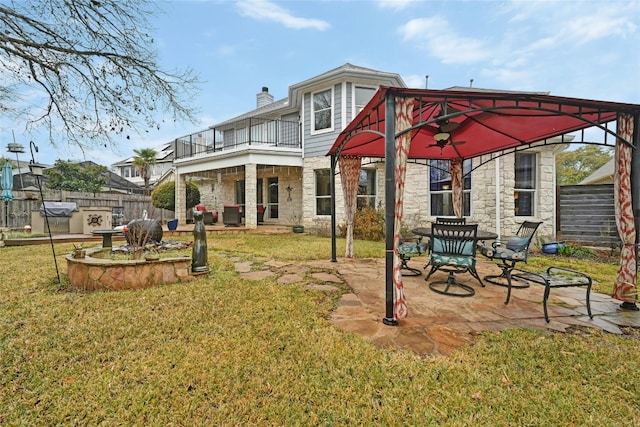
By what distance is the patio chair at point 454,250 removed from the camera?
4.00 meters

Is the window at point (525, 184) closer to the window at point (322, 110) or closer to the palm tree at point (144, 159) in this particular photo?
the window at point (322, 110)

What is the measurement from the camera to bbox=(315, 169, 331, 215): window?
36.2 ft

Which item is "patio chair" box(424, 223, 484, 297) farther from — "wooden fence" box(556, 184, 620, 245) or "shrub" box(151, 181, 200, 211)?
"shrub" box(151, 181, 200, 211)

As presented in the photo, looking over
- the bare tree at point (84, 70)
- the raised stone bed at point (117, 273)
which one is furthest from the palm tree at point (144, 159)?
the raised stone bed at point (117, 273)

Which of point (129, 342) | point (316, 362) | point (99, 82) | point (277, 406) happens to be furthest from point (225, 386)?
point (99, 82)

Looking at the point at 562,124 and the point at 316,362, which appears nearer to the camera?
the point at 316,362

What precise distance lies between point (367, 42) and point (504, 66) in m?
6.39

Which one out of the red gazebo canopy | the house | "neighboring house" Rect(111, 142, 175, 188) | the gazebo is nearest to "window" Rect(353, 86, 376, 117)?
the house

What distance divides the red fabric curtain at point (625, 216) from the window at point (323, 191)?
26.9 feet

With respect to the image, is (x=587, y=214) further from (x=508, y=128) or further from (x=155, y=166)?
(x=155, y=166)

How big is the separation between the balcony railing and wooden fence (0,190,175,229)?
3508mm

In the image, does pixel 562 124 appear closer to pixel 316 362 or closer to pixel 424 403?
pixel 424 403

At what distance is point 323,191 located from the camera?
36.5ft

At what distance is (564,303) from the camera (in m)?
3.76
